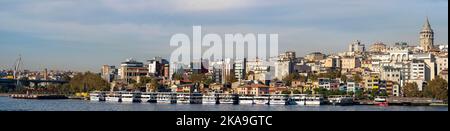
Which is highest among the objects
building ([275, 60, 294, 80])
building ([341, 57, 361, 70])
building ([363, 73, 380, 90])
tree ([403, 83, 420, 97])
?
building ([341, 57, 361, 70])

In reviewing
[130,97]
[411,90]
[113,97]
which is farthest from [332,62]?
[113,97]

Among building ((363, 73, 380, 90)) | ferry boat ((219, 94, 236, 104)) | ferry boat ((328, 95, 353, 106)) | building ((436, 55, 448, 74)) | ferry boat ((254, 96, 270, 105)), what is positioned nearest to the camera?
ferry boat ((254, 96, 270, 105))

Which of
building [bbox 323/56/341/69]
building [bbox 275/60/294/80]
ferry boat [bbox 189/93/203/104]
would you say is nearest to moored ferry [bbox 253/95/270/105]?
ferry boat [bbox 189/93/203/104]

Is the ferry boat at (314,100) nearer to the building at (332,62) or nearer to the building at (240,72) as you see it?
the building at (240,72)

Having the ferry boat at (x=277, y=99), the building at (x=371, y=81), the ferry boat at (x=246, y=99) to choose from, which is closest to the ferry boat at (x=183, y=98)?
the ferry boat at (x=246, y=99)

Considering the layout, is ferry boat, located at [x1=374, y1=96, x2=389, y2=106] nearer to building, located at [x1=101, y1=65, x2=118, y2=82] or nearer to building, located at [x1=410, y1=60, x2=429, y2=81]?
building, located at [x1=410, y1=60, x2=429, y2=81]
